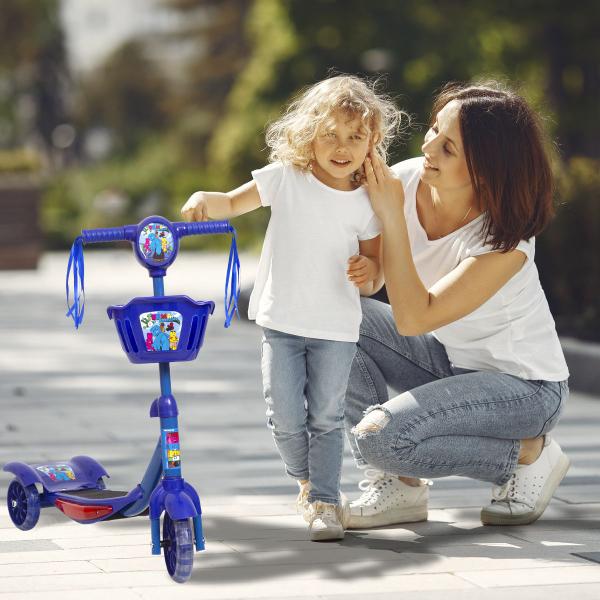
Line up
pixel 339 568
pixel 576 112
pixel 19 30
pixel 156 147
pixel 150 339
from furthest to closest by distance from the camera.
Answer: pixel 156 147
pixel 19 30
pixel 576 112
pixel 339 568
pixel 150 339

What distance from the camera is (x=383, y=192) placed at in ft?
13.4

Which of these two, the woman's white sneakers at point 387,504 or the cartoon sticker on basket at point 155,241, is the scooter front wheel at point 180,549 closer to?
the cartoon sticker on basket at point 155,241

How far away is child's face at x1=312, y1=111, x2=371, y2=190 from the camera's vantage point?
13.3ft

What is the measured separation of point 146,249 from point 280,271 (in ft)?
1.68

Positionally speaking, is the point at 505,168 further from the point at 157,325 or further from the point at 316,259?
the point at 157,325

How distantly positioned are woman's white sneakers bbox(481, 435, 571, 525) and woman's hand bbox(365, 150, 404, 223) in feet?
3.29

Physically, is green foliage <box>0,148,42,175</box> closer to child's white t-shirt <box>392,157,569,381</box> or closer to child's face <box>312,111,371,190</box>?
child's white t-shirt <box>392,157,569,381</box>

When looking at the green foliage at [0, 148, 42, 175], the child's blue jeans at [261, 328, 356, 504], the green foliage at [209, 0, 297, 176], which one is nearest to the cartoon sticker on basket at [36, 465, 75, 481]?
the child's blue jeans at [261, 328, 356, 504]

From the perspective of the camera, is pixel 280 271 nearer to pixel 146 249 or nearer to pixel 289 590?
pixel 146 249

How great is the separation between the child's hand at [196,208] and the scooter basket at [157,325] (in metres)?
0.39

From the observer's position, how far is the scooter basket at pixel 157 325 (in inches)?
145

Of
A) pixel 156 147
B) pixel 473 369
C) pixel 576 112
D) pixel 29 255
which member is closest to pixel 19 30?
pixel 29 255

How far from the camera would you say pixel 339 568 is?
3939mm

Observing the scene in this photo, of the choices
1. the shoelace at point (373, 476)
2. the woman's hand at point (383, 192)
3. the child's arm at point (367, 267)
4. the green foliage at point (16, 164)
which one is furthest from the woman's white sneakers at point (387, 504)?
the green foliage at point (16, 164)
